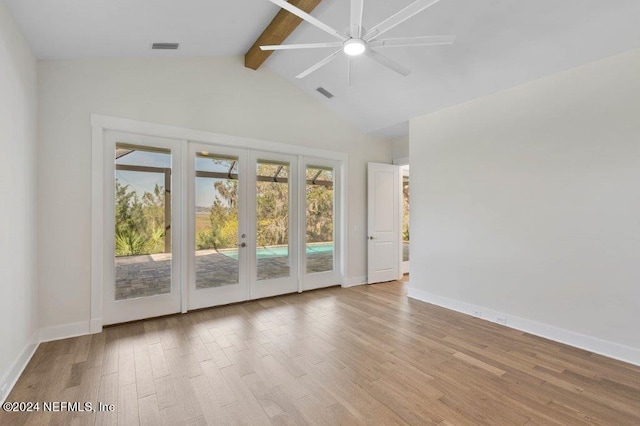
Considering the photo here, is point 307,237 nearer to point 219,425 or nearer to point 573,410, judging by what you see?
point 219,425

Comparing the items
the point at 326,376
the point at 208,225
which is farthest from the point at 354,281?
the point at 326,376

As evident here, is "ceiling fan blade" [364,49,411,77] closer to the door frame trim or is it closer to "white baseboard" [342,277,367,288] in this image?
the door frame trim

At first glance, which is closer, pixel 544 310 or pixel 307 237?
pixel 544 310

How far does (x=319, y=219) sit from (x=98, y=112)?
11.4 feet

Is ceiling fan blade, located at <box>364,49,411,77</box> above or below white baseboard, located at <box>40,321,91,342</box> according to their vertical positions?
above

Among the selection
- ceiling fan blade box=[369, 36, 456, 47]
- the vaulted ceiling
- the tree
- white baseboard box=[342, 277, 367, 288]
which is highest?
the vaulted ceiling

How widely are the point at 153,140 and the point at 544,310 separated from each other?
5.24 metres

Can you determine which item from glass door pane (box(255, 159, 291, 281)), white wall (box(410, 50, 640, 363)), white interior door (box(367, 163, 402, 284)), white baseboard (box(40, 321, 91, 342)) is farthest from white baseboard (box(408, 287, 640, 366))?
white baseboard (box(40, 321, 91, 342))

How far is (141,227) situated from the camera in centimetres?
373

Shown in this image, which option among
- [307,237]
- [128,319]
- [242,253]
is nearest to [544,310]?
[307,237]

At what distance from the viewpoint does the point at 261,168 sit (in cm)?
466

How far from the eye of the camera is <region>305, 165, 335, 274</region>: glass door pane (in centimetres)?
518

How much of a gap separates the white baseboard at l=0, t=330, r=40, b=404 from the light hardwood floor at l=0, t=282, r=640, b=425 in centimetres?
5

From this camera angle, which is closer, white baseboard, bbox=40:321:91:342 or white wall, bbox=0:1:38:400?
white wall, bbox=0:1:38:400
